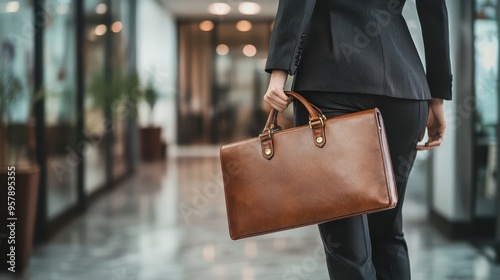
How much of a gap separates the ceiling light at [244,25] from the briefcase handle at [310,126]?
13.1 m

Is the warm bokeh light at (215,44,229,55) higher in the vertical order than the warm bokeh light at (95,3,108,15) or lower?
lower

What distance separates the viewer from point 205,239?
4160 mm

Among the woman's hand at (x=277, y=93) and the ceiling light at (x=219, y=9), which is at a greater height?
the woman's hand at (x=277, y=93)

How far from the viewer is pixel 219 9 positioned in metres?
13.4

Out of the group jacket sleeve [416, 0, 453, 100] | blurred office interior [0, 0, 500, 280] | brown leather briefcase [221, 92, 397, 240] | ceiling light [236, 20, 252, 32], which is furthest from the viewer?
ceiling light [236, 20, 252, 32]

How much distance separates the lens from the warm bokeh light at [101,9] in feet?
21.4

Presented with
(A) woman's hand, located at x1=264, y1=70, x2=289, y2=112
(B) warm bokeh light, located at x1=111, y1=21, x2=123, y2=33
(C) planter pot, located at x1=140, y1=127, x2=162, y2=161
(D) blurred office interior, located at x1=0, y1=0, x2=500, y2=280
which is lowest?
(C) planter pot, located at x1=140, y1=127, x2=162, y2=161

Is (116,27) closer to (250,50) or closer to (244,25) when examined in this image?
(250,50)

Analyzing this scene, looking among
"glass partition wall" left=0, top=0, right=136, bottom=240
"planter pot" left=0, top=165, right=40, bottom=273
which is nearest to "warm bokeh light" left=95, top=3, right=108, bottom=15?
"glass partition wall" left=0, top=0, right=136, bottom=240

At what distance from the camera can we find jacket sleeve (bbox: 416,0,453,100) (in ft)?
5.17

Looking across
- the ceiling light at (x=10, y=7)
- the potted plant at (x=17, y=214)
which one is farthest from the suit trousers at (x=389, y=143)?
the ceiling light at (x=10, y=7)

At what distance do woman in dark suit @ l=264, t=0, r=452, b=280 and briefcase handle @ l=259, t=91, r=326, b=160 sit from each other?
0.04 m

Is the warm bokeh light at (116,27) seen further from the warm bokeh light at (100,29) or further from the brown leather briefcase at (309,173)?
the brown leather briefcase at (309,173)

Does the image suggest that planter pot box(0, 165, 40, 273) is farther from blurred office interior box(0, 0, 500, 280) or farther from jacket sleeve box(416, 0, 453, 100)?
jacket sleeve box(416, 0, 453, 100)
